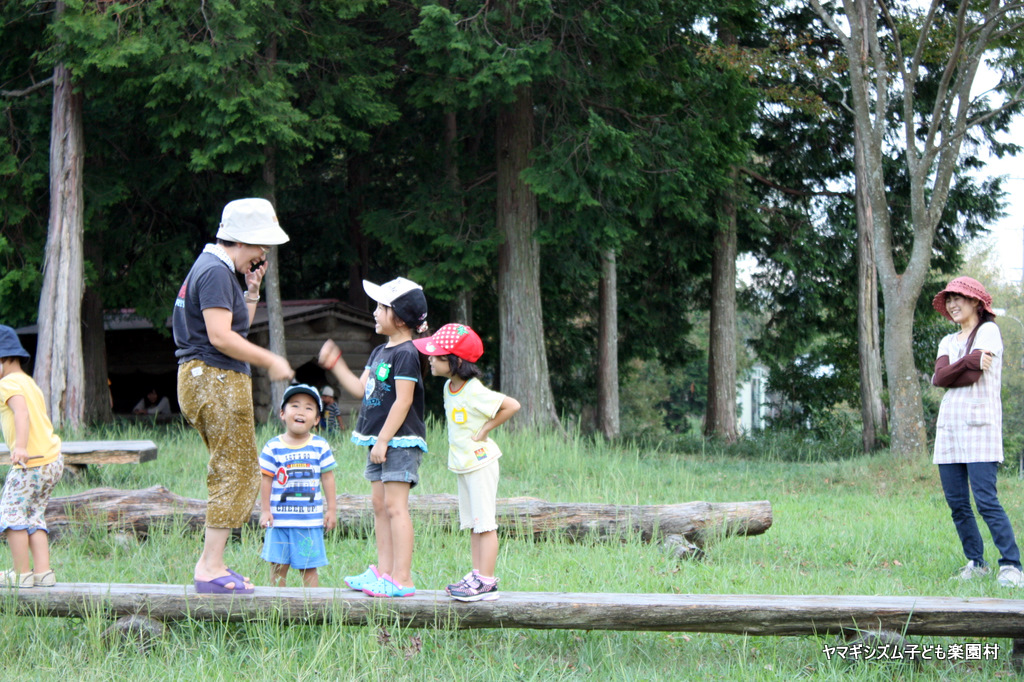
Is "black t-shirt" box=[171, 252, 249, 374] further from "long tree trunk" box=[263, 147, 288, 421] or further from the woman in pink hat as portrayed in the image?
"long tree trunk" box=[263, 147, 288, 421]

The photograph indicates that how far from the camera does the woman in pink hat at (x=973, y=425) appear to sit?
589cm

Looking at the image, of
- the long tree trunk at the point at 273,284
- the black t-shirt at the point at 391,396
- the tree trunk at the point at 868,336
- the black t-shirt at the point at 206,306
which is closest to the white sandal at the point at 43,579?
the black t-shirt at the point at 206,306

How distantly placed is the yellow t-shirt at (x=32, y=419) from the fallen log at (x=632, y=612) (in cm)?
91

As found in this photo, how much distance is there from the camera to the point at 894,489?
11.5m

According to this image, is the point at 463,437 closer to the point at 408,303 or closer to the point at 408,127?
the point at 408,303

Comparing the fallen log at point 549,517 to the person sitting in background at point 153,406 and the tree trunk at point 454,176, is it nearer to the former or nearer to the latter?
the tree trunk at point 454,176

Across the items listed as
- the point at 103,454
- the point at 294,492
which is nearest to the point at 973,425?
the point at 294,492

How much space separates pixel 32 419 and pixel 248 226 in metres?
1.88

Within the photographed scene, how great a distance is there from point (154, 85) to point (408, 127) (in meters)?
6.04

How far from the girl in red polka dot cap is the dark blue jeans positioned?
3241 mm

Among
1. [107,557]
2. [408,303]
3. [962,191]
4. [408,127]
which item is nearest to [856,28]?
[962,191]

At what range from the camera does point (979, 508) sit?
5969 mm

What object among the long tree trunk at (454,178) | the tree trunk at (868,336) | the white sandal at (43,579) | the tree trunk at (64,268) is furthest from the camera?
the tree trunk at (868,336)

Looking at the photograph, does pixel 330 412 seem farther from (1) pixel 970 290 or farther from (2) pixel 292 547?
(1) pixel 970 290
